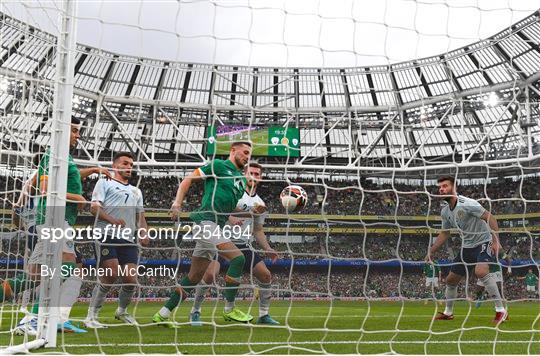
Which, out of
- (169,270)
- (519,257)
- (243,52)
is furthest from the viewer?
(169,270)

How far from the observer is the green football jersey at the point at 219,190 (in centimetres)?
480

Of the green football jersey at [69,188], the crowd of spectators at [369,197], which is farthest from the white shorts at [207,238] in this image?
the crowd of spectators at [369,197]

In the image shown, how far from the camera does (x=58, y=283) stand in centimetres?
356

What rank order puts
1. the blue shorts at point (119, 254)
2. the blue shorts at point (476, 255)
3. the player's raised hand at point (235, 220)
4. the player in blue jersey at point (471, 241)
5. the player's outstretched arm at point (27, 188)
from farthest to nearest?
the blue shorts at point (476, 255)
the player in blue jersey at point (471, 241)
the player's raised hand at point (235, 220)
the blue shorts at point (119, 254)
the player's outstretched arm at point (27, 188)

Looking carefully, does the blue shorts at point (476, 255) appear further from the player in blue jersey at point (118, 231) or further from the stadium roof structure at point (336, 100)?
the stadium roof structure at point (336, 100)

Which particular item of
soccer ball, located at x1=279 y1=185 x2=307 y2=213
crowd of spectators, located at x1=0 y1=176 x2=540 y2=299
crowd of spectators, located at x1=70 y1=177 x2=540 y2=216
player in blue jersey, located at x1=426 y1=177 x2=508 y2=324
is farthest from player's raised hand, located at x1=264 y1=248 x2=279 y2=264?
crowd of spectators, located at x1=70 y1=177 x2=540 y2=216

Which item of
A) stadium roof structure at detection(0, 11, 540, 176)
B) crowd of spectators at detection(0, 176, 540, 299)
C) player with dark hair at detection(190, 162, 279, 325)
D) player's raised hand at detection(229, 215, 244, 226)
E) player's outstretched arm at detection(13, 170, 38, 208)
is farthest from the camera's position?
crowd of spectators at detection(0, 176, 540, 299)

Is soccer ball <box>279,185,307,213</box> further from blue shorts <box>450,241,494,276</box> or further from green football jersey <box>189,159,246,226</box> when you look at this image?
blue shorts <box>450,241,494,276</box>

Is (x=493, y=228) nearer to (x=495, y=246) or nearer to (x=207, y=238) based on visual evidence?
(x=495, y=246)

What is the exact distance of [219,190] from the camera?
5016 mm

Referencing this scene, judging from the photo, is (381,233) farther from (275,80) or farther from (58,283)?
(58,283)

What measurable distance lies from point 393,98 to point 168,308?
790 inches

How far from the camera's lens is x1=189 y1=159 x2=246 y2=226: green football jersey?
4.80 m

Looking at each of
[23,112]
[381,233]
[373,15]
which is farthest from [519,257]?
[23,112]
